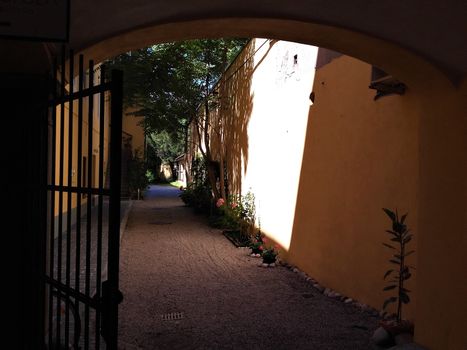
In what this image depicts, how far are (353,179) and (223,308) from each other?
7.80 ft

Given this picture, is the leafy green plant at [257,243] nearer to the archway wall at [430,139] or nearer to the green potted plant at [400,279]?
the green potted plant at [400,279]

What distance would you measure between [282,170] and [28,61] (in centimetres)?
622

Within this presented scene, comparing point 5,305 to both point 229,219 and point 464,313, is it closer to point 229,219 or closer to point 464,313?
point 464,313

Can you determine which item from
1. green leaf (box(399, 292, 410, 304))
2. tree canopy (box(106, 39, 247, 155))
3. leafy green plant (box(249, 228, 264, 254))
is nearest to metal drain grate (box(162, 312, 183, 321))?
green leaf (box(399, 292, 410, 304))

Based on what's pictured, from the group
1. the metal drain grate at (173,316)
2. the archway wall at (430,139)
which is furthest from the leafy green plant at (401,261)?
the metal drain grate at (173,316)

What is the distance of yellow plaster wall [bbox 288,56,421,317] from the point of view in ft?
16.8

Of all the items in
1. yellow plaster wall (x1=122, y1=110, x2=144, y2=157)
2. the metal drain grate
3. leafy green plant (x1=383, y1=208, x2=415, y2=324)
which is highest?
yellow plaster wall (x1=122, y1=110, x2=144, y2=157)

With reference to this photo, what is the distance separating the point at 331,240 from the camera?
6746 millimetres

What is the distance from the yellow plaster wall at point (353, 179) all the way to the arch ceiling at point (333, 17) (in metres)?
1.47

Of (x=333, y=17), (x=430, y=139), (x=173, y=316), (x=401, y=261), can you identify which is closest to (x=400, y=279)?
(x=401, y=261)

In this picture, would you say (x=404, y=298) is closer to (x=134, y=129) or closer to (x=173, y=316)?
(x=173, y=316)

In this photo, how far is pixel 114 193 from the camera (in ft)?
7.30

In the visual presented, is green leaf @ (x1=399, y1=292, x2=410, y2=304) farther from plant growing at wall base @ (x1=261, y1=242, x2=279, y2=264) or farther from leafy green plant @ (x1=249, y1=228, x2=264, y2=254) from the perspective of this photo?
leafy green plant @ (x1=249, y1=228, x2=264, y2=254)

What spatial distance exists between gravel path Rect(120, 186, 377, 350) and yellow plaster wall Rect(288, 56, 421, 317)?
1.54ft
